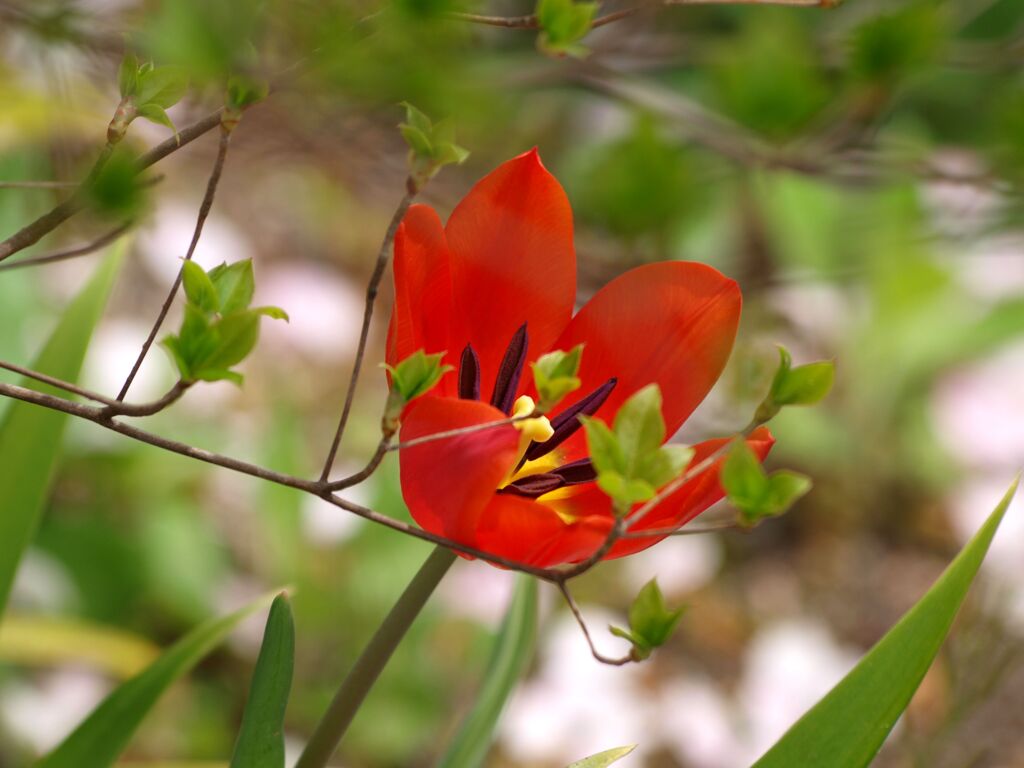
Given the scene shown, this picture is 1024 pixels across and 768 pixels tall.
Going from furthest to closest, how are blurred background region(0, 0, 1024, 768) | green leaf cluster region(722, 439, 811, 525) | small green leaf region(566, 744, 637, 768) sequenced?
blurred background region(0, 0, 1024, 768) → small green leaf region(566, 744, 637, 768) → green leaf cluster region(722, 439, 811, 525)

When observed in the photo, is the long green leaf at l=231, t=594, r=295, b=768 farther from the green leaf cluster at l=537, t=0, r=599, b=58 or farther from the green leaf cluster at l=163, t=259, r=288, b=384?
the green leaf cluster at l=537, t=0, r=599, b=58

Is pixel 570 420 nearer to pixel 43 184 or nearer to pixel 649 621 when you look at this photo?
pixel 649 621

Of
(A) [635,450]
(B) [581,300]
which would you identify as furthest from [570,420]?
(B) [581,300]

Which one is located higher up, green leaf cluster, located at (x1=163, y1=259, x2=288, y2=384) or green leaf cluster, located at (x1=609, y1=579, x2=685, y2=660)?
green leaf cluster, located at (x1=163, y1=259, x2=288, y2=384)

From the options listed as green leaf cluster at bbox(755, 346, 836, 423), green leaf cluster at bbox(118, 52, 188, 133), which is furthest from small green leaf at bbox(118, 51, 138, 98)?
green leaf cluster at bbox(755, 346, 836, 423)

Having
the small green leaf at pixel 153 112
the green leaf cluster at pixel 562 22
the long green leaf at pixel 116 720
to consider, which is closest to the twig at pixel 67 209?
the small green leaf at pixel 153 112

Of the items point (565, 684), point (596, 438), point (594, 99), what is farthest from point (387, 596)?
point (594, 99)
